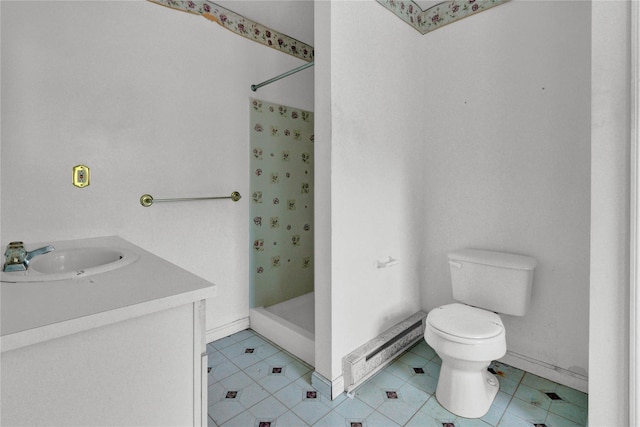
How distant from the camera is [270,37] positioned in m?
2.49

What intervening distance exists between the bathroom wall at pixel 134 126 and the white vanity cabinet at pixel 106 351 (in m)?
0.86

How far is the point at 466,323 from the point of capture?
1.59 m

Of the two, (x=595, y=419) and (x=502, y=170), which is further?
(x=502, y=170)

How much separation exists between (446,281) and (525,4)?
176 cm

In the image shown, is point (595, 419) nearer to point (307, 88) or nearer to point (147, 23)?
point (307, 88)

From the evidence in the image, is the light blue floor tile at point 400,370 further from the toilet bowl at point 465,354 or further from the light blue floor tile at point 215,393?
the light blue floor tile at point 215,393

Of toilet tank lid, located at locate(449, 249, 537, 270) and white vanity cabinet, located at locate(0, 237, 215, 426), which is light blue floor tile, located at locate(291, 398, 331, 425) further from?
toilet tank lid, located at locate(449, 249, 537, 270)

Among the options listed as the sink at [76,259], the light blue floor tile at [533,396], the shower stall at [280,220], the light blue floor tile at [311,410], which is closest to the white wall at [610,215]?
the light blue floor tile at [533,396]

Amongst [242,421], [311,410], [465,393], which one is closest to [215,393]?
[242,421]

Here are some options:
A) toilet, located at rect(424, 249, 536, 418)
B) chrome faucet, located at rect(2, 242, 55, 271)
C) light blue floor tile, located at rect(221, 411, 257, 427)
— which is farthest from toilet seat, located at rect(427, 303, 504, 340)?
chrome faucet, located at rect(2, 242, 55, 271)

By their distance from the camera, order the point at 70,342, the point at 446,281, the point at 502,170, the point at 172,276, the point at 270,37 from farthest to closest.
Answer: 1. the point at 270,37
2. the point at 446,281
3. the point at 502,170
4. the point at 172,276
5. the point at 70,342

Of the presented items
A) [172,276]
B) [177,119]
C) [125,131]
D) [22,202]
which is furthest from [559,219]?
[22,202]

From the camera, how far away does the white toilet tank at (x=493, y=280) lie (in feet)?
5.75

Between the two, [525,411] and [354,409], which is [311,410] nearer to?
[354,409]
